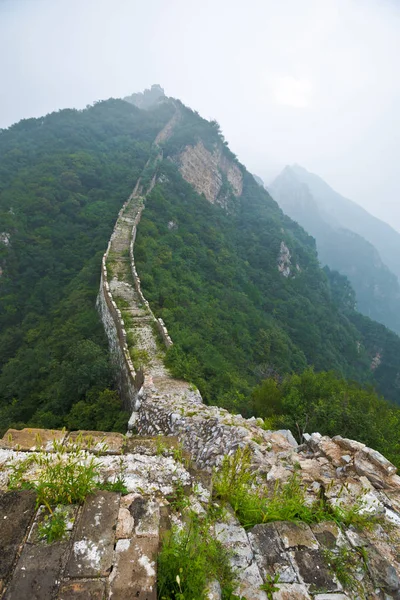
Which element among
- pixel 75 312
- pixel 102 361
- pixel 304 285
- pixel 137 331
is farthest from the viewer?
pixel 304 285

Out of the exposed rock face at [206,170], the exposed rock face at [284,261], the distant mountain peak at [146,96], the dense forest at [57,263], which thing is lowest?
the dense forest at [57,263]

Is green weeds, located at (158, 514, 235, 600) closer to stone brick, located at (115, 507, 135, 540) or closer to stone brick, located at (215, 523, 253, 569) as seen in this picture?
stone brick, located at (215, 523, 253, 569)

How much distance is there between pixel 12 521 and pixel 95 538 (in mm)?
683

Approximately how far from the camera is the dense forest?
11.1 metres

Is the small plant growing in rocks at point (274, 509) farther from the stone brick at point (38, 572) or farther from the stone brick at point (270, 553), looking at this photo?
the stone brick at point (38, 572)

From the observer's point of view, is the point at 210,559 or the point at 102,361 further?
the point at 102,361

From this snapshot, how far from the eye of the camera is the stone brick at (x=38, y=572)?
196cm

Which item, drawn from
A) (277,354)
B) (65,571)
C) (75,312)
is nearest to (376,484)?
(65,571)

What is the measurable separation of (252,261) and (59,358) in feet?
120

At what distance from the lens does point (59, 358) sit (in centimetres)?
1350

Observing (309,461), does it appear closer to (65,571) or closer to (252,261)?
(65,571)

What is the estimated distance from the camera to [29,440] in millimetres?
3672

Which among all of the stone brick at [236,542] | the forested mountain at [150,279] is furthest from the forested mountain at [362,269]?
the stone brick at [236,542]

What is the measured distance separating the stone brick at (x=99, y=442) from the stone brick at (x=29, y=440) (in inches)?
7.5
